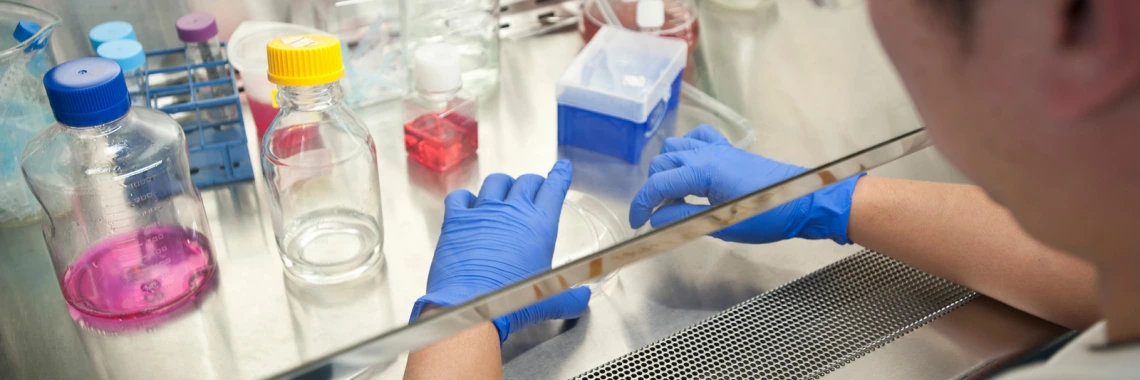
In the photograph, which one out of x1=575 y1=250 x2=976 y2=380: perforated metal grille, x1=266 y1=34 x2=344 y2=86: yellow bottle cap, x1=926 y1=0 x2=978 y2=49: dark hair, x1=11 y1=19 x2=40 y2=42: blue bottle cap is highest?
x1=926 y1=0 x2=978 y2=49: dark hair

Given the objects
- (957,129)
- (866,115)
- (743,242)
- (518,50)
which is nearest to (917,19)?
(957,129)

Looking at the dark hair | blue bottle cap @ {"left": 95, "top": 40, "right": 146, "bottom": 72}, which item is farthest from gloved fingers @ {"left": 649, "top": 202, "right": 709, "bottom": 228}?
blue bottle cap @ {"left": 95, "top": 40, "right": 146, "bottom": 72}

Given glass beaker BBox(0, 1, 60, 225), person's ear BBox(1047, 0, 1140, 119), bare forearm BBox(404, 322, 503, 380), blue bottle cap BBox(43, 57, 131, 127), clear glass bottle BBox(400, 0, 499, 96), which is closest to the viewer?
person's ear BBox(1047, 0, 1140, 119)

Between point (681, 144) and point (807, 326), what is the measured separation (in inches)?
13.7

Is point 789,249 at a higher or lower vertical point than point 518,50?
lower

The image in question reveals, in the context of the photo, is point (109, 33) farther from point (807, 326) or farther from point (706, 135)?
point (807, 326)

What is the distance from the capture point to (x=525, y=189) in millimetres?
1114

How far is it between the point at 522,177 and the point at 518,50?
0.51 metres

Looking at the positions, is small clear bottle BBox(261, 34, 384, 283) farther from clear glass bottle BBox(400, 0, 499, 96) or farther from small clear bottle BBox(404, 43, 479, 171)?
clear glass bottle BBox(400, 0, 499, 96)

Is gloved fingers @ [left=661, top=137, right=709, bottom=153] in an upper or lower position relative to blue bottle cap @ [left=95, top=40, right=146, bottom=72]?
lower

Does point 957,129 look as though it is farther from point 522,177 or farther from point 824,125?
point 824,125

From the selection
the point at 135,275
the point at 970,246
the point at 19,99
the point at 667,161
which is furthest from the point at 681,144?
the point at 19,99

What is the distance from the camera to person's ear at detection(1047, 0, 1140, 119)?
1.36 feet

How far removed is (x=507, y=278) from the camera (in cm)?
98
